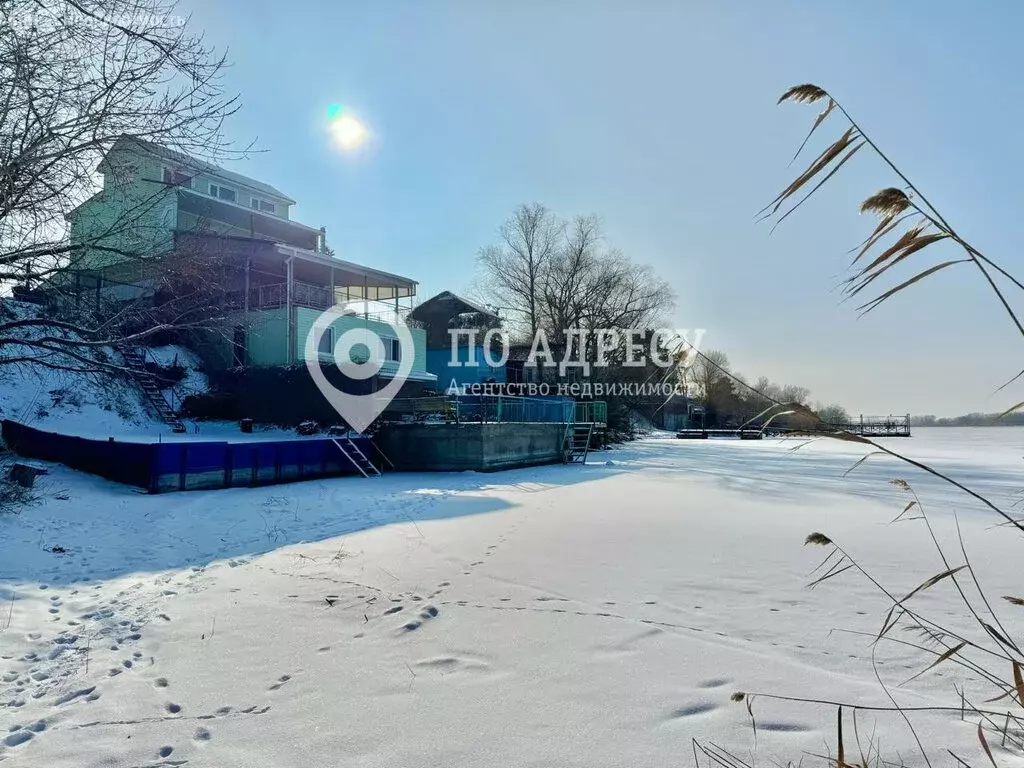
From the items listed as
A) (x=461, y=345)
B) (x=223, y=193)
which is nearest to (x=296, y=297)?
(x=223, y=193)

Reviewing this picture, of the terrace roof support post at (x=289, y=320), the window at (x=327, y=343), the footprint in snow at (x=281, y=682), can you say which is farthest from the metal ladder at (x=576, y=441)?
the footprint in snow at (x=281, y=682)

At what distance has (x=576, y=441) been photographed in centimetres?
2350

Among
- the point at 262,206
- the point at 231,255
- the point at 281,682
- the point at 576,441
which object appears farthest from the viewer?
the point at 262,206

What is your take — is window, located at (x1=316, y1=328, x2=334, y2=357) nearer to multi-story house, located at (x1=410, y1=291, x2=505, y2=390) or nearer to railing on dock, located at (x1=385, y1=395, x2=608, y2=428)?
railing on dock, located at (x1=385, y1=395, x2=608, y2=428)

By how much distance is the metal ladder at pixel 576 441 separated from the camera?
20.8 meters

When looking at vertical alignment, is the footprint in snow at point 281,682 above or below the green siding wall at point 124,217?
below

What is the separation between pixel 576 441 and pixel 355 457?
35.4 feet

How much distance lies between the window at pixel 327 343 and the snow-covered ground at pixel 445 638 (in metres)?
14.3

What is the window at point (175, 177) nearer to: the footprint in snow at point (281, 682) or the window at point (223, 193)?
the footprint in snow at point (281, 682)

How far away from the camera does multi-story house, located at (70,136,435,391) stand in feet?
16.3

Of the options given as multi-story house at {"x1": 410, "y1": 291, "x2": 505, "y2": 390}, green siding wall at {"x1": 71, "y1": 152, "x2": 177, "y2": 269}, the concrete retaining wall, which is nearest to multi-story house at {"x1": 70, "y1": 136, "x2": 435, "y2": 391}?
green siding wall at {"x1": 71, "y1": 152, "x2": 177, "y2": 269}

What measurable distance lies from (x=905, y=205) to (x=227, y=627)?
181 inches

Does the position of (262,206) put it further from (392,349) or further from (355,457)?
(355,457)

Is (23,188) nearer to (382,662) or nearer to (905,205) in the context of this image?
(382,662)
